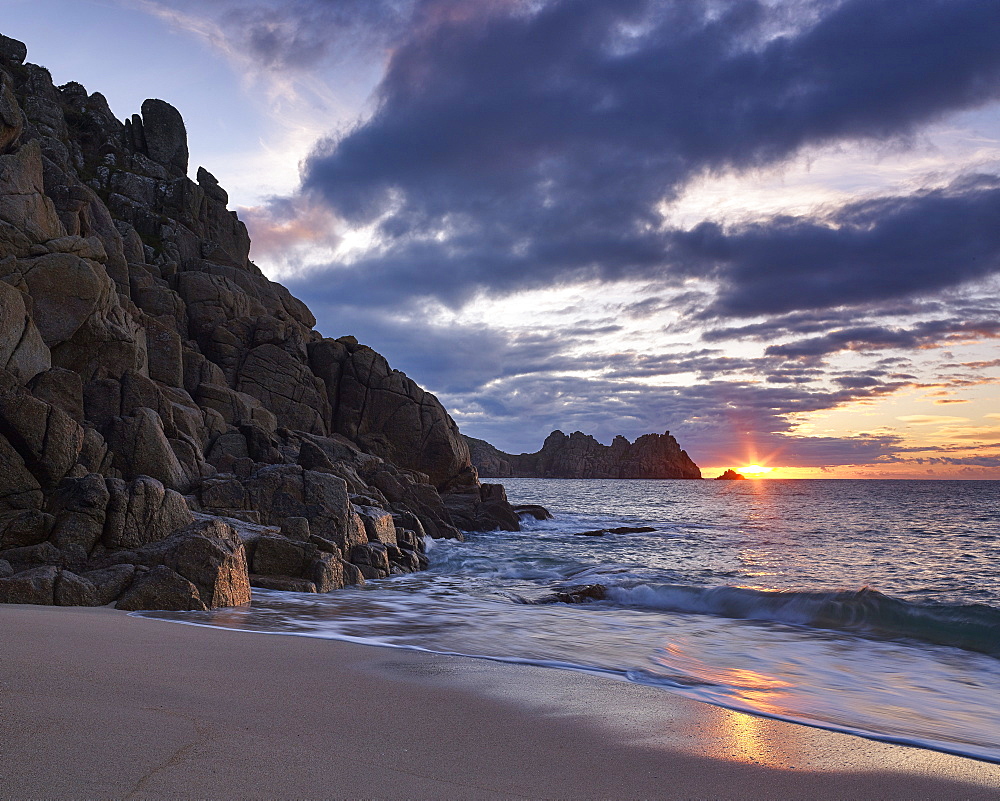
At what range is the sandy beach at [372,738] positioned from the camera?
10.7ft

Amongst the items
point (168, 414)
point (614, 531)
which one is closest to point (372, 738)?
point (168, 414)

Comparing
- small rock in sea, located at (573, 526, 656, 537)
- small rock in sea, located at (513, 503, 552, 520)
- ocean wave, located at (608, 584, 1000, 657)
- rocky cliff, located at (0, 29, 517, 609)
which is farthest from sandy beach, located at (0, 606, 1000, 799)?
small rock in sea, located at (513, 503, 552, 520)

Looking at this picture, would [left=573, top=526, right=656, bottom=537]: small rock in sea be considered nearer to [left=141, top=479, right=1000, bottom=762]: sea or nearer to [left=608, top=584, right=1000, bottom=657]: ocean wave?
[left=141, top=479, right=1000, bottom=762]: sea

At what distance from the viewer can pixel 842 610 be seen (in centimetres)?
1435

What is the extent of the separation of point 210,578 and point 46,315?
12.8 m

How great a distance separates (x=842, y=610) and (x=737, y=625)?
9.50 ft

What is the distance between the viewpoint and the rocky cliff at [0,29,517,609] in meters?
11.8

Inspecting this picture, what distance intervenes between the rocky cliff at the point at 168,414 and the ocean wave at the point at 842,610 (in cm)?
777

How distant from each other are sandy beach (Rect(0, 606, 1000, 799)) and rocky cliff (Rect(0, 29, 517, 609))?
5.41 metres

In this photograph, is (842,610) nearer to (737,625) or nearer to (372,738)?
(737,625)

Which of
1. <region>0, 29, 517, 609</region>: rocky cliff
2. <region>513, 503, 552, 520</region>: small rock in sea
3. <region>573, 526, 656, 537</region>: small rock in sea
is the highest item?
<region>0, 29, 517, 609</region>: rocky cliff

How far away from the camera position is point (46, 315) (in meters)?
19.0

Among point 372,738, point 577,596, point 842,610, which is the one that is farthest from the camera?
point 577,596

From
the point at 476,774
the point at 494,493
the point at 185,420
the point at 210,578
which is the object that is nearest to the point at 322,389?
the point at 494,493
